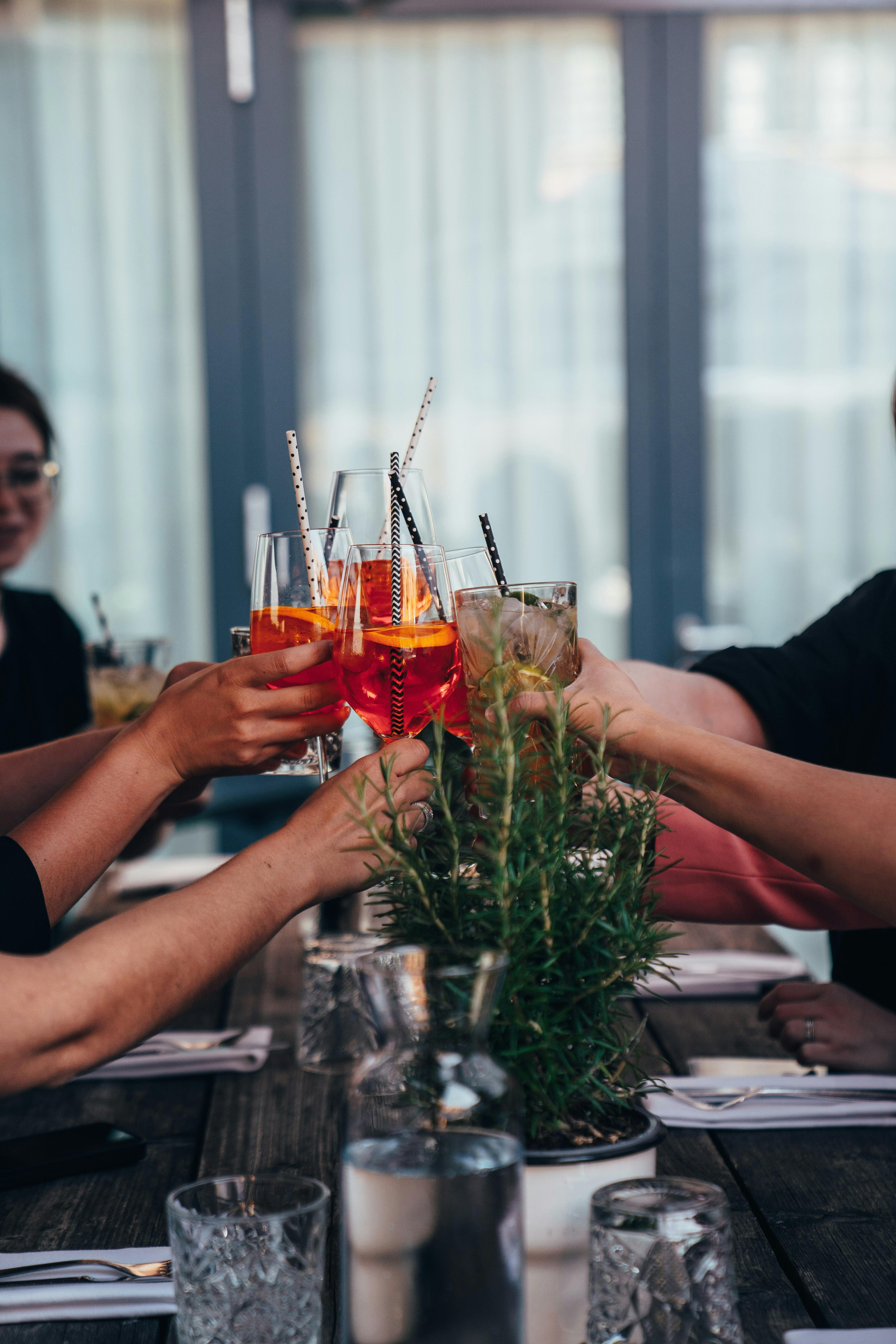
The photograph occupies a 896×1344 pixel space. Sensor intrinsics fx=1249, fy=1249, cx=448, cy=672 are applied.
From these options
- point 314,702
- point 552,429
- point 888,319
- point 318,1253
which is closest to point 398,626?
point 314,702

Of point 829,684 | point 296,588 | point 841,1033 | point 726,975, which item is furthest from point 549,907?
point 829,684

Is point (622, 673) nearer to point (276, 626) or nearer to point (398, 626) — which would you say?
point (398, 626)

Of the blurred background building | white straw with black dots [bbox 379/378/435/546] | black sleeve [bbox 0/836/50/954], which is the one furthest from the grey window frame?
black sleeve [bbox 0/836/50/954]

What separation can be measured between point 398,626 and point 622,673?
0.58 ft

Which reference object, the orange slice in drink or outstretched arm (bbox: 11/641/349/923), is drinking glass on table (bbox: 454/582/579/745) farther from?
outstretched arm (bbox: 11/641/349/923)

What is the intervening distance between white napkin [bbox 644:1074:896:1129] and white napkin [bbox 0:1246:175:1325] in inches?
16.1

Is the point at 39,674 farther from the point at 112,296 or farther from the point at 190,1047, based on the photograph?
the point at 190,1047

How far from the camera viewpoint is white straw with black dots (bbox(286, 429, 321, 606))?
3.32 ft

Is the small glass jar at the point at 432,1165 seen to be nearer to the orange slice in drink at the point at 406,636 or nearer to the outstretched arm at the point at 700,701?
the orange slice in drink at the point at 406,636

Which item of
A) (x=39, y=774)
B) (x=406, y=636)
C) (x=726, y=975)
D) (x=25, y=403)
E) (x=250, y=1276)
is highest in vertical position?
(x=25, y=403)

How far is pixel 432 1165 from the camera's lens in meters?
0.51

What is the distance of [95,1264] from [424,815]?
0.34 meters

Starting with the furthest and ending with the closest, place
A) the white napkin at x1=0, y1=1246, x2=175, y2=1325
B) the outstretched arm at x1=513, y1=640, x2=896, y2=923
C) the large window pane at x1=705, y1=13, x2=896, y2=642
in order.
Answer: the large window pane at x1=705, y1=13, x2=896, y2=642, the outstretched arm at x1=513, y1=640, x2=896, y2=923, the white napkin at x1=0, y1=1246, x2=175, y2=1325

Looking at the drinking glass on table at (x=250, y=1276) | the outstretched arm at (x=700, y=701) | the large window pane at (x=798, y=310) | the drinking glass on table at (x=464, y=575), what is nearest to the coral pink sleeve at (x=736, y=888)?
the drinking glass on table at (x=464, y=575)
